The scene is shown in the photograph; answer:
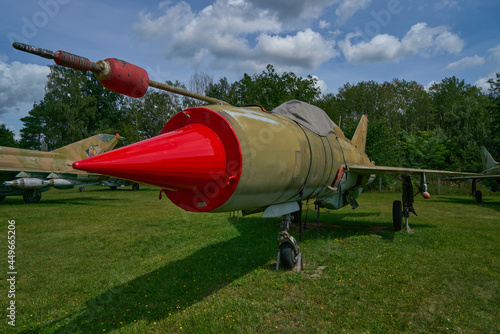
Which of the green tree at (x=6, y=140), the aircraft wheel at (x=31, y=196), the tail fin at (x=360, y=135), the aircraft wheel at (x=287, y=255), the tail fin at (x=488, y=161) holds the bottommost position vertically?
the aircraft wheel at (x=287, y=255)

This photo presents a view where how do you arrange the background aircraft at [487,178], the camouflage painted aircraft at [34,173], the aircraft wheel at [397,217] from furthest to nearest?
the background aircraft at [487,178]
the camouflage painted aircraft at [34,173]
the aircraft wheel at [397,217]

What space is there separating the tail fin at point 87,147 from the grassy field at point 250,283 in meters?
11.2

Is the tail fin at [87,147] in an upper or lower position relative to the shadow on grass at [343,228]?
upper

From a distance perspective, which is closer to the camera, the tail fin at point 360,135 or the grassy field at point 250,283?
the grassy field at point 250,283

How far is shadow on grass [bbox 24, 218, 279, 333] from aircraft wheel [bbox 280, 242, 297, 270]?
1.84 ft

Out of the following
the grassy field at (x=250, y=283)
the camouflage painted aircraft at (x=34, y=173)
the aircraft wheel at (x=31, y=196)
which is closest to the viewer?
the grassy field at (x=250, y=283)

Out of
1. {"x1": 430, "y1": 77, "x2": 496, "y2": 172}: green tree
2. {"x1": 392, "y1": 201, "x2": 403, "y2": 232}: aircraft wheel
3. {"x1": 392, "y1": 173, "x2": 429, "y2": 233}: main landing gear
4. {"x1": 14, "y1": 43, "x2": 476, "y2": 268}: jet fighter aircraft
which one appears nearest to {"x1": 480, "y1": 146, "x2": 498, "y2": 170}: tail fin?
{"x1": 430, "y1": 77, "x2": 496, "y2": 172}: green tree

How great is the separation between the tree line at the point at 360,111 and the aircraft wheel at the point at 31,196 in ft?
56.7

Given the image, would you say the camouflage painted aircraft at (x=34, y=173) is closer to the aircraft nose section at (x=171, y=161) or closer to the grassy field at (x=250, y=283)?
the grassy field at (x=250, y=283)

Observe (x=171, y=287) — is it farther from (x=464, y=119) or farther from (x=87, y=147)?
(x=464, y=119)

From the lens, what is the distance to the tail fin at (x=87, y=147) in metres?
17.9

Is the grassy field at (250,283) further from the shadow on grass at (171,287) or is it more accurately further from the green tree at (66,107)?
the green tree at (66,107)

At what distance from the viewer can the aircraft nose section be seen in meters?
2.18

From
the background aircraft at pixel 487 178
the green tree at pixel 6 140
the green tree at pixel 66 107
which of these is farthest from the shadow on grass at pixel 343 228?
the green tree at pixel 6 140
